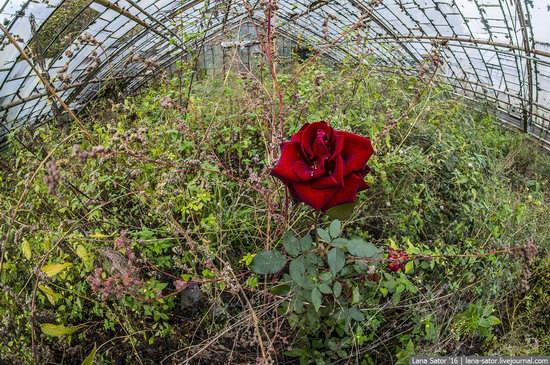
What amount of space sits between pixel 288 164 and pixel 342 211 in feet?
0.59

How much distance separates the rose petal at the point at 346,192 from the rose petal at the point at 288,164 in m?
0.09

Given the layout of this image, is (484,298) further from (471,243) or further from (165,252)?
(165,252)

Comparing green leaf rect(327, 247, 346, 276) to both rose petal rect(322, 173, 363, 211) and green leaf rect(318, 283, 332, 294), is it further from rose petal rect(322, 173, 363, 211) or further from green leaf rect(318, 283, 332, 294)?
rose petal rect(322, 173, 363, 211)

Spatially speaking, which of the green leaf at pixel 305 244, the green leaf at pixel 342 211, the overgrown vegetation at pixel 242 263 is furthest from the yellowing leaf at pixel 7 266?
the green leaf at pixel 342 211

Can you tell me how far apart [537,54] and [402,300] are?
330 centimetres

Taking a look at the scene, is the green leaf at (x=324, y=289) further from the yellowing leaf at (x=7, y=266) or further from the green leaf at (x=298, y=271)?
the yellowing leaf at (x=7, y=266)

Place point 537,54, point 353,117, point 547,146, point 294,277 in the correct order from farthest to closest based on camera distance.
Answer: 1. point 547,146
2. point 537,54
3. point 353,117
4. point 294,277

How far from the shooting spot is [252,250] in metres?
1.57

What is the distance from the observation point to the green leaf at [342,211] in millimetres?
1048

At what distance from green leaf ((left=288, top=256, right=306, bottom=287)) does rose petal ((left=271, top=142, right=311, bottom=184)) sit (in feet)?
0.83

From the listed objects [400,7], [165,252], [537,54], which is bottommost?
[165,252]

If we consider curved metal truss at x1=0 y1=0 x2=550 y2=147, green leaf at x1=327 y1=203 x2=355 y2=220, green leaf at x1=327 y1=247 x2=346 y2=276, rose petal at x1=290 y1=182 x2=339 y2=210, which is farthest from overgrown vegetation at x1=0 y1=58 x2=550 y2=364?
curved metal truss at x1=0 y1=0 x2=550 y2=147

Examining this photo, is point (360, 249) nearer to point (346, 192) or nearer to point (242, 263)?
point (346, 192)

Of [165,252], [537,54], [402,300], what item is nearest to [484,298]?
[402,300]
